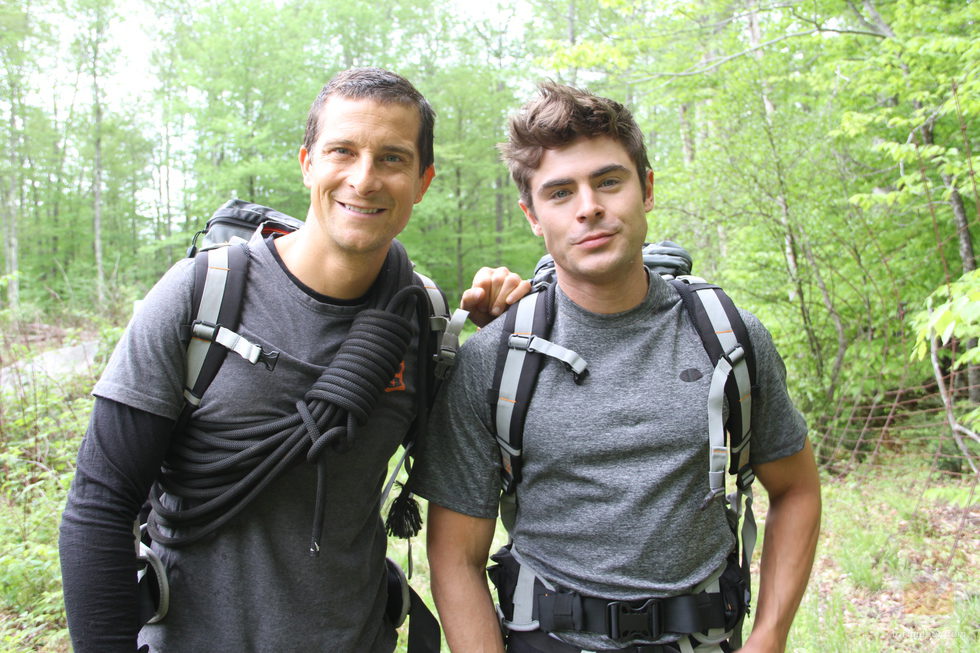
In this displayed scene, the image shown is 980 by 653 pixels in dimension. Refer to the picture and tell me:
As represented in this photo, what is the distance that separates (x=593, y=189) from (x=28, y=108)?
1086 inches

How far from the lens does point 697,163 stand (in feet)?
27.0

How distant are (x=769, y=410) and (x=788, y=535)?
0.42 metres

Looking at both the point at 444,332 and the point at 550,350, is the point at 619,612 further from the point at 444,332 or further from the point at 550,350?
the point at 444,332

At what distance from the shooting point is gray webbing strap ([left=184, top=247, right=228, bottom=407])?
1668 mm

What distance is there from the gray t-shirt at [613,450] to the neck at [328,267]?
408 millimetres

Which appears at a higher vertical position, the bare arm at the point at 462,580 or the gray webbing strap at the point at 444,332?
the gray webbing strap at the point at 444,332

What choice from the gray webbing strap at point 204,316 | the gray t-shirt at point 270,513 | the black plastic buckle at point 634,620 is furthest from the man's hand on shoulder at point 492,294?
the black plastic buckle at point 634,620

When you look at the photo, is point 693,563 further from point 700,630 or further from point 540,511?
point 540,511

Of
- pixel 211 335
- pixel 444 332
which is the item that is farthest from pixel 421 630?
pixel 211 335

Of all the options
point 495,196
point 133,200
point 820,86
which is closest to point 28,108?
point 133,200

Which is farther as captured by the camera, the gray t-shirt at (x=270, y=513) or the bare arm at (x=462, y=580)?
the bare arm at (x=462, y=580)

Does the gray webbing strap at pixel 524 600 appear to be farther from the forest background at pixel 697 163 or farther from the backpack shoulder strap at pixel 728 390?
the forest background at pixel 697 163

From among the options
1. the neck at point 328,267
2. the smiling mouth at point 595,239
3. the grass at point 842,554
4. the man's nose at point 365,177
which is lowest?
the grass at point 842,554

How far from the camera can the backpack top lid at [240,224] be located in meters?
2.14
